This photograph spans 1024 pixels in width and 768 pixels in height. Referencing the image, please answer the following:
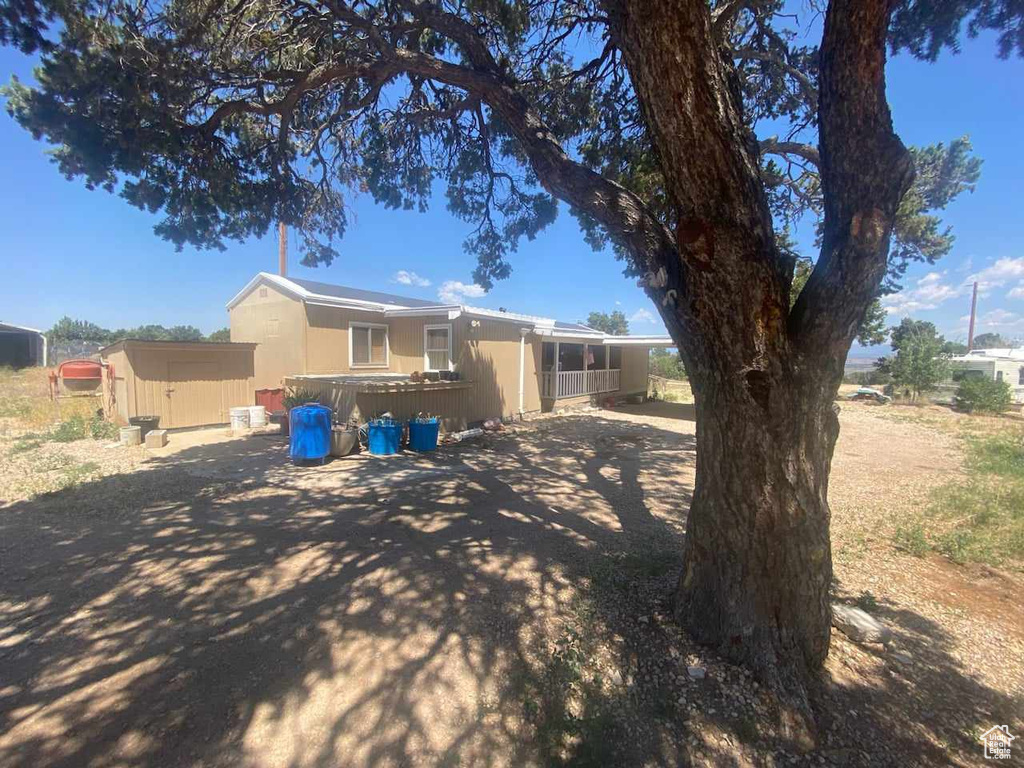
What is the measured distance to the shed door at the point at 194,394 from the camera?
1043cm

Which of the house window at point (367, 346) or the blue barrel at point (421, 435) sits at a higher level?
the house window at point (367, 346)

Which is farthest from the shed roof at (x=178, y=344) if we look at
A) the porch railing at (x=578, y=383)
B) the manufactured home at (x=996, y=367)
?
Result: the manufactured home at (x=996, y=367)

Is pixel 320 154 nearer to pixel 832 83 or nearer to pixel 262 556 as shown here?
pixel 262 556

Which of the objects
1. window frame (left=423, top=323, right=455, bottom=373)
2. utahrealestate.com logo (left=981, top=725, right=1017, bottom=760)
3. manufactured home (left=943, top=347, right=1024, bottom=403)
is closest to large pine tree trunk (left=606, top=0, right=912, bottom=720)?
utahrealestate.com logo (left=981, top=725, right=1017, bottom=760)

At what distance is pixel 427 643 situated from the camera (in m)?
2.72

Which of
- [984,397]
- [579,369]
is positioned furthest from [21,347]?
[984,397]

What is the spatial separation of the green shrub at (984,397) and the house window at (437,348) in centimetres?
1812

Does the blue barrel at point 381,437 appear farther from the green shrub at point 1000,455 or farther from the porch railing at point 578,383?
the green shrub at point 1000,455

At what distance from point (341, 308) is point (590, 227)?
7.62 m

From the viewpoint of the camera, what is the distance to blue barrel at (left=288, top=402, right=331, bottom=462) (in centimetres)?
725

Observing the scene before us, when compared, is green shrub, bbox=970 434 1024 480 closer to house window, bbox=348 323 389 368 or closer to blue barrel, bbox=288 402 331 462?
blue barrel, bbox=288 402 331 462

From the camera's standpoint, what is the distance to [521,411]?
1278 centimetres

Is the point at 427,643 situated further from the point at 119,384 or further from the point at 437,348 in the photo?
the point at 119,384

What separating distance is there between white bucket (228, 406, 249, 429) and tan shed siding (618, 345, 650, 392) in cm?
1285
